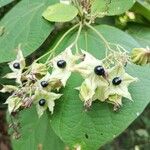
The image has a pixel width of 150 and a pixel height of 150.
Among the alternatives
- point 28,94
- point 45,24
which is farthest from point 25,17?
point 28,94

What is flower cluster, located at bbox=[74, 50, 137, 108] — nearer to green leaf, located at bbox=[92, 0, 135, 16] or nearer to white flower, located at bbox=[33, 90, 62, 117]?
white flower, located at bbox=[33, 90, 62, 117]

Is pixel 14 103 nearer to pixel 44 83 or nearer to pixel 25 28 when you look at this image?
pixel 44 83

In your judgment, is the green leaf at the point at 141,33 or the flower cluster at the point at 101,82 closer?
the flower cluster at the point at 101,82

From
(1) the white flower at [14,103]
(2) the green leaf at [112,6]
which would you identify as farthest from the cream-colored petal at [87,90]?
(2) the green leaf at [112,6]

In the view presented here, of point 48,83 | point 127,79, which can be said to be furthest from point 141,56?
point 48,83

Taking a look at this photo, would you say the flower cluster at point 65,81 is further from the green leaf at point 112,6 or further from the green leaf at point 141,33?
the green leaf at point 141,33

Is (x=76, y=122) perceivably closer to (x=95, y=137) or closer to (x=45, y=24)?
(x=95, y=137)
